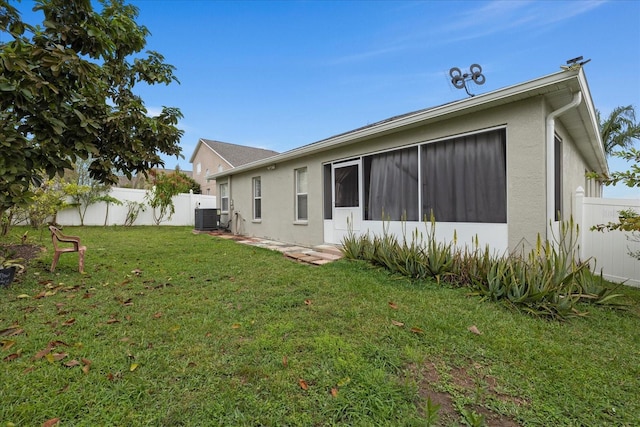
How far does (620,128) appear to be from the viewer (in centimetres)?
1483

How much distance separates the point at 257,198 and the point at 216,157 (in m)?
14.1

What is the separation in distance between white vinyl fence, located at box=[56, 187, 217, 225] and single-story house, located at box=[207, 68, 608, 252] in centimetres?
1152

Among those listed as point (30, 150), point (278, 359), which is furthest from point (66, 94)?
point (278, 359)

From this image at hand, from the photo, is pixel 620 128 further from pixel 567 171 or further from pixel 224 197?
pixel 224 197

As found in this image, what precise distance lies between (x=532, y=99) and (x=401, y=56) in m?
7.59

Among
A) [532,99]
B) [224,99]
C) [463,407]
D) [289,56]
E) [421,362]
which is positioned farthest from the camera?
[224,99]

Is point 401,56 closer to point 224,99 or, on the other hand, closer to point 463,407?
point 224,99

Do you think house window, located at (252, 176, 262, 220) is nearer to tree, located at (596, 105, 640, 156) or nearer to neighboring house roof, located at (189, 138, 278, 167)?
neighboring house roof, located at (189, 138, 278, 167)

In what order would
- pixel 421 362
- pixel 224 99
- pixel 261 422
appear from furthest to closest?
pixel 224 99, pixel 421 362, pixel 261 422

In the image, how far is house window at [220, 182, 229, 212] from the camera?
1302 centimetres

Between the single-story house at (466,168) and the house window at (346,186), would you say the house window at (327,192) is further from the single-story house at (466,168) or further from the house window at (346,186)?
the house window at (346,186)

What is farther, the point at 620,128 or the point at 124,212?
the point at 124,212

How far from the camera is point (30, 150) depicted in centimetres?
374

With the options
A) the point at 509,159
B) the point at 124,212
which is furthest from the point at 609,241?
the point at 124,212
